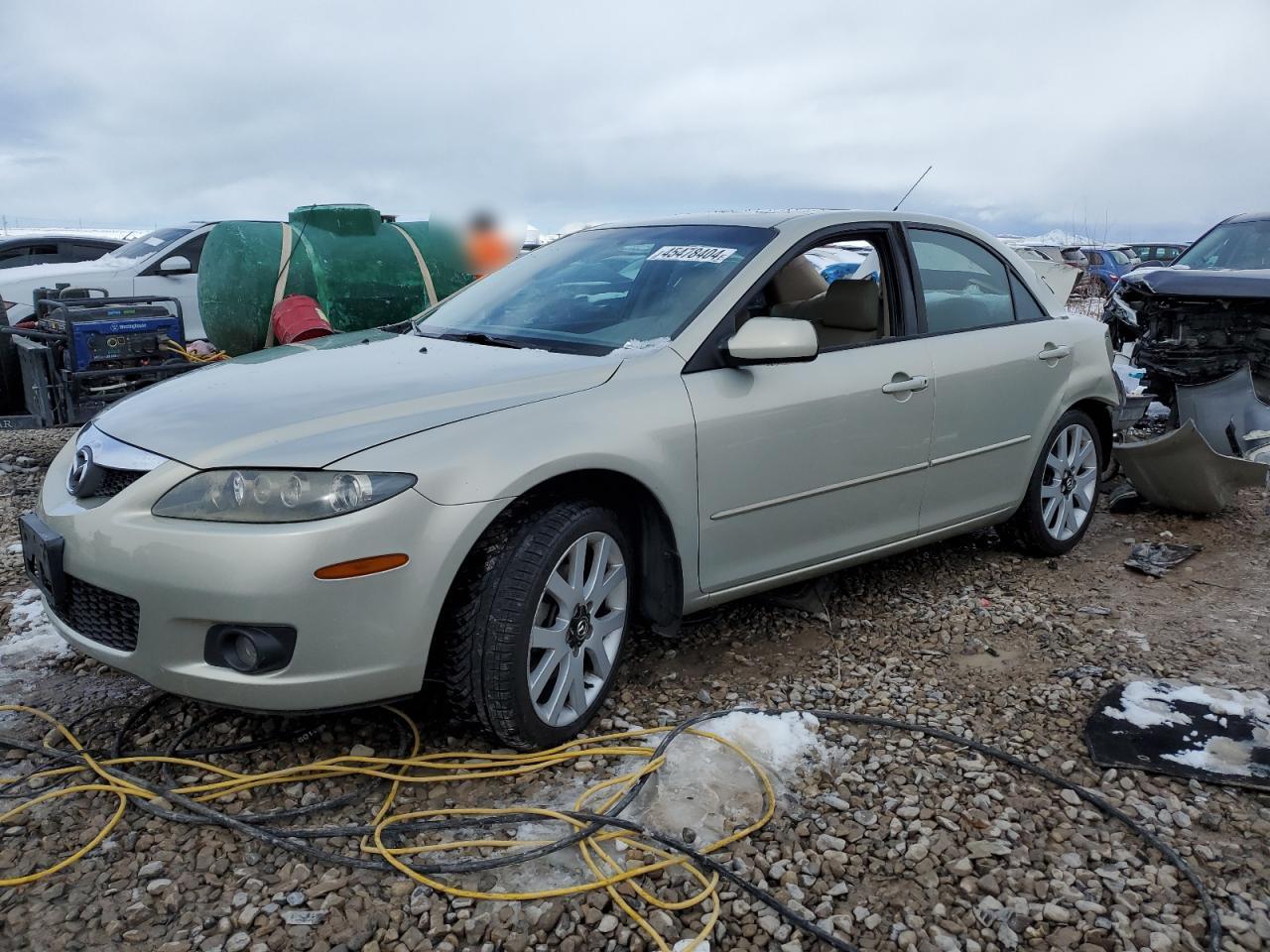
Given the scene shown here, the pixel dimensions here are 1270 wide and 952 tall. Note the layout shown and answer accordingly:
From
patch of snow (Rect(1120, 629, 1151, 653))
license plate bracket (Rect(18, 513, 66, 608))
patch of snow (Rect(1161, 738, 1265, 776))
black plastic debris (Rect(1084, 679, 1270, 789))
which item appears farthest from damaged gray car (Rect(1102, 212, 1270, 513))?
license plate bracket (Rect(18, 513, 66, 608))

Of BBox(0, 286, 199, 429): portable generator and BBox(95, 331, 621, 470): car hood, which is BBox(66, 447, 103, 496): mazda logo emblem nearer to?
BBox(95, 331, 621, 470): car hood

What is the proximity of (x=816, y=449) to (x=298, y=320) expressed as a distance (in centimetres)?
458

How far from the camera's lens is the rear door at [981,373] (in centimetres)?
408

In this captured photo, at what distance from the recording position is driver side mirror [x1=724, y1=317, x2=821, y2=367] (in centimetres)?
321

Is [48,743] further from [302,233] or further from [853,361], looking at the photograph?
[302,233]

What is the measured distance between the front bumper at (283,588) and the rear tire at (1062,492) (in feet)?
9.67

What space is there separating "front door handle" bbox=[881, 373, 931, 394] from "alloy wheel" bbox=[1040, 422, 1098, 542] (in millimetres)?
1107

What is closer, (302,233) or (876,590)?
(876,590)

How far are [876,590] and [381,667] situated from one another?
2487 millimetres

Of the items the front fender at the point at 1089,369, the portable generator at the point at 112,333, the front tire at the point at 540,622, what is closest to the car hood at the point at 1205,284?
the front fender at the point at 1089,369

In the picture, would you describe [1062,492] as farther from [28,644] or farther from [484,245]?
[484,245]

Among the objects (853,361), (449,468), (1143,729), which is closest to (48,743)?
(449,468)

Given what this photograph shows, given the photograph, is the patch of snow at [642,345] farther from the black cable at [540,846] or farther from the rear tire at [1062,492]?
the rear tire at [1062,492]

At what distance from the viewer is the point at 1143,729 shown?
3227 millimetres
